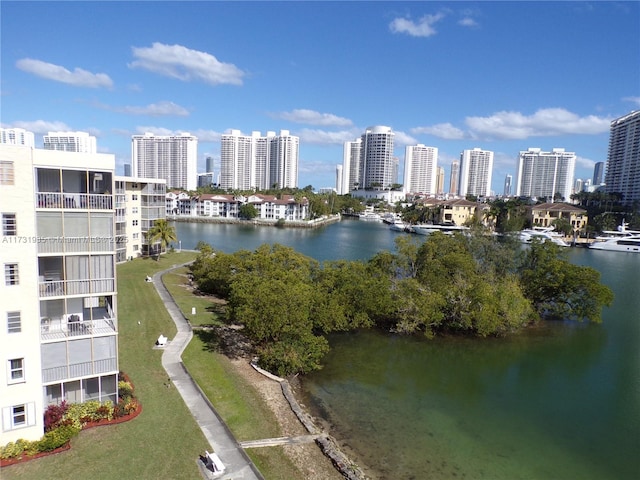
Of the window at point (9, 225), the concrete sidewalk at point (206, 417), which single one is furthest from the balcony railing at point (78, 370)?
the window at point (9, 225)

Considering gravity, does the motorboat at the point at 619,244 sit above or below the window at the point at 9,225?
below

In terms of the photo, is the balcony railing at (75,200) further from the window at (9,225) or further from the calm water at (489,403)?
the calm water at (489,403)

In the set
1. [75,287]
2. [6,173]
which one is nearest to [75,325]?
[75,287]

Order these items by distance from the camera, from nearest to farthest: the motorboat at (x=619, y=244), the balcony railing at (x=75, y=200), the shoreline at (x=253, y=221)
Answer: the balcony railing at (x=75, y=200) < the motorboat at (x=619, y=244) < the shoreline at (x=253, y=221)

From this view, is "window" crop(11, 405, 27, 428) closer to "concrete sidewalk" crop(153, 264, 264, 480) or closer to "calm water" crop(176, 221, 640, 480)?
"concrete sidewalk" crop(153, 264, 264, 480)

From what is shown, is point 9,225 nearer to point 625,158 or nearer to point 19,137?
point 19,137

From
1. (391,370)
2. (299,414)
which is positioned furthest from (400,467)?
(391,370)
